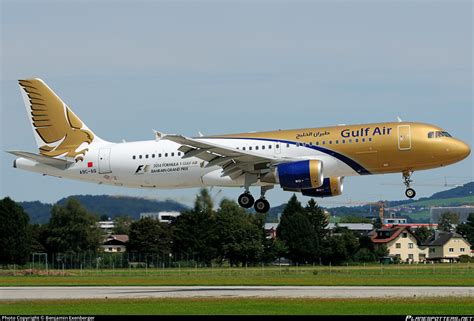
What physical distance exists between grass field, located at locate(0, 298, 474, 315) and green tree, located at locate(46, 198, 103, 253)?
143 feet

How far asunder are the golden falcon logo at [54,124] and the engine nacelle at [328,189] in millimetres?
15362

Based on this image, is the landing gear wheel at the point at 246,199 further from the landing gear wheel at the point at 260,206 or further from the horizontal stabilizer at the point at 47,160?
the horizontal stabilizer at the point at 47,160

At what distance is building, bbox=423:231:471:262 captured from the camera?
474ft

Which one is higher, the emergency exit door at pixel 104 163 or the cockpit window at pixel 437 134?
the cockpit window at pixel 437 134

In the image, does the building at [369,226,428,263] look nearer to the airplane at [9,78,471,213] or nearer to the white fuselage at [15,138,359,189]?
the airplane at [9,78,471,213]

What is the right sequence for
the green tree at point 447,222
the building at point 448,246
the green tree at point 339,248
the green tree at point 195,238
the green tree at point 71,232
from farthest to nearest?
the green tree at point 447,222 < the building at point 448,246 < the green tree at point 339,248 < the green tree at point 71,232 < the green tree at point 195,238

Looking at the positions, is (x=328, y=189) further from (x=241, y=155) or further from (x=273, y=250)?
(x=273, y=250)

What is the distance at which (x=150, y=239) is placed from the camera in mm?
98875

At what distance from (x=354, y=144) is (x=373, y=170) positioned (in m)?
2.05

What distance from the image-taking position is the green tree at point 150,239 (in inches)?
3730

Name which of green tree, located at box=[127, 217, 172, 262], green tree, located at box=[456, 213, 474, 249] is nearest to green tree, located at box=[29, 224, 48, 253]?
green tree, located at box=[127, 217, 172, 262]

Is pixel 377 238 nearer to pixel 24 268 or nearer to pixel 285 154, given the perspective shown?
pixel 24 268

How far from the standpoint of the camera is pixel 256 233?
10519 cm

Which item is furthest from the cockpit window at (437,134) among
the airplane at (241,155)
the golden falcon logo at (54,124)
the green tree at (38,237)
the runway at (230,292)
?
the green tree at (38,237)
